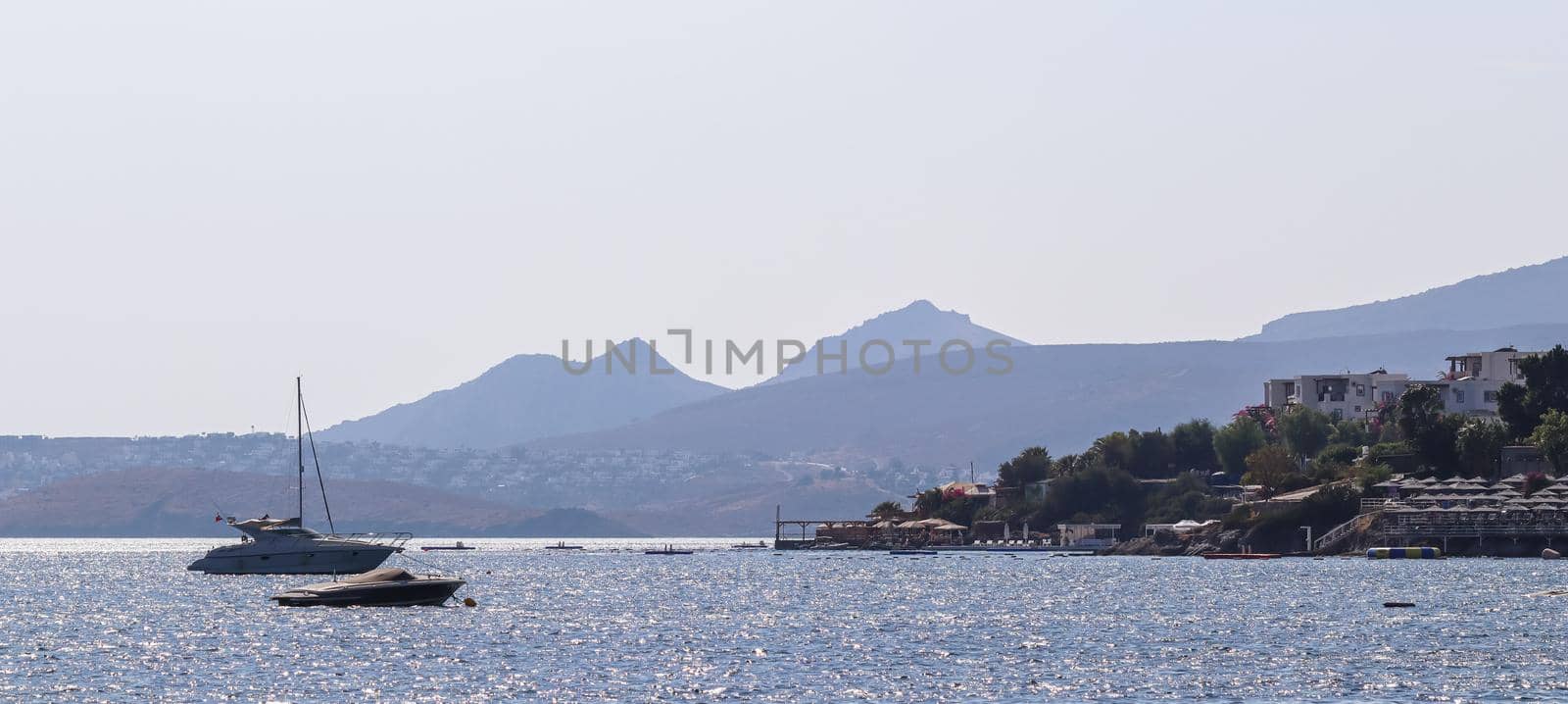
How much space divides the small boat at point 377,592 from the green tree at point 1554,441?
111 metres

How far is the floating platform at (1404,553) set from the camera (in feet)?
591

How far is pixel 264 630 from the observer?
10062 cm

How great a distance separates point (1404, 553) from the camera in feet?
593

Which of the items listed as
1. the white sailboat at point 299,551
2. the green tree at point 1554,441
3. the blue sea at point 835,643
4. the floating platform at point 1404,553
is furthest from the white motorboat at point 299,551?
the green tree at point 1554,441

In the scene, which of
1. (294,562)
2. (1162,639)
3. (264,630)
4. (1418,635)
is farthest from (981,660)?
(294,562)

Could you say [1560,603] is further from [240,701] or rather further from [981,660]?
[240,701]

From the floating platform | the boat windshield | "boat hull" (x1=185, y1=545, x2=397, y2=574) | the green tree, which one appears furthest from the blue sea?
the green tree

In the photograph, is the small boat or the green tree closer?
the small boat

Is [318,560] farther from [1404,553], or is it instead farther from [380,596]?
[1404,553]

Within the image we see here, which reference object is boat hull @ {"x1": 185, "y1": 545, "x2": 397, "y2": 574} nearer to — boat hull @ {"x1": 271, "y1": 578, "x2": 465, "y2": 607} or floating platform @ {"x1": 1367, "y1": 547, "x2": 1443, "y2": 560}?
boat hull @ {"x1": 271, "y1": 578, "x2": 465, "y2": 607}

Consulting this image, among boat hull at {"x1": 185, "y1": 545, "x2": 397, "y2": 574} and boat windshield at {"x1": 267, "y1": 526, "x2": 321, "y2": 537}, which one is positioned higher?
boat windshield at {"x1": 267, "y1": 526, "x2": 321, "y2": 537}

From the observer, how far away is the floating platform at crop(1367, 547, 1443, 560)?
7096 inches

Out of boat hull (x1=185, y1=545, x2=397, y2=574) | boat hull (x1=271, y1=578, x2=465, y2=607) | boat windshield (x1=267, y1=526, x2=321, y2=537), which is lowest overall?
boat hull (x1=271, y1=578, x2=465, y2=607)

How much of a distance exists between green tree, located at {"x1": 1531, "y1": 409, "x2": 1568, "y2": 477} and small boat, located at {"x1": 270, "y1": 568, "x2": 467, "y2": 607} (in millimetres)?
111210
